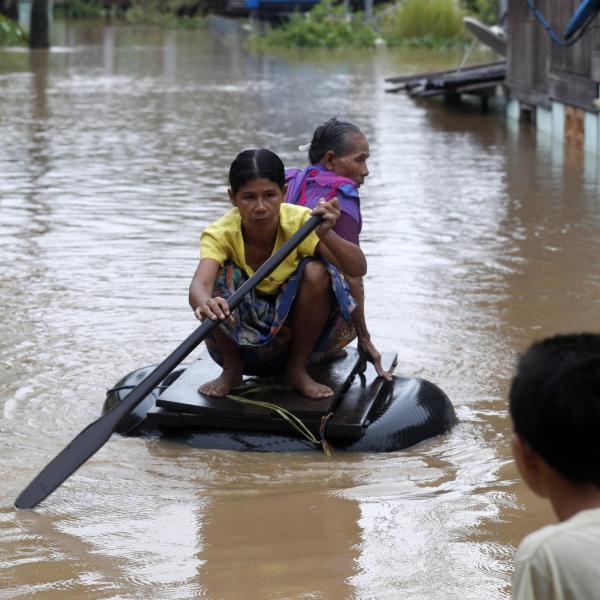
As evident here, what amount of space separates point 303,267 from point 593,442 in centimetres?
281

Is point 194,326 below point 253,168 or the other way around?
below

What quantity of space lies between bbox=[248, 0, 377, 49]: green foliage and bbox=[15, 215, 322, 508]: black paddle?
96.1 ft

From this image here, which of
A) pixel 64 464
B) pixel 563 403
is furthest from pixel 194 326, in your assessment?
pixel 563 403

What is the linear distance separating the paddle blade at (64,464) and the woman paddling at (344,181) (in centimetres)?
110

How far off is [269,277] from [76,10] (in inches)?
2103

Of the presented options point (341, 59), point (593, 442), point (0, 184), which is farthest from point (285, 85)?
point (593, 442)

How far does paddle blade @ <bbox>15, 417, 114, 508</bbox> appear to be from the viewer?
3871mm

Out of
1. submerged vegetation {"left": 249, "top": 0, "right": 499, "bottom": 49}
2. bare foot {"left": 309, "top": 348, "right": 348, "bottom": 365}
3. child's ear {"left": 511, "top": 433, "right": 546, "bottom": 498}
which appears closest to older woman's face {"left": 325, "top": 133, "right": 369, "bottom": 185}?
bare foot {"left": 309, "top": 348, "right": 348, "bottom": 365}

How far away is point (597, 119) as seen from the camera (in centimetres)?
1220

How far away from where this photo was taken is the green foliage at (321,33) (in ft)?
108

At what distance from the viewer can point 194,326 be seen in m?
6.11

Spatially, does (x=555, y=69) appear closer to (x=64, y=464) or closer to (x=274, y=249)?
(x=274, y=249)

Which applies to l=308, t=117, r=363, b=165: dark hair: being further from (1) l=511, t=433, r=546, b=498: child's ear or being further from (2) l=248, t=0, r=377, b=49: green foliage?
(2) l=248, t=0, r=377, b=49: green foliage

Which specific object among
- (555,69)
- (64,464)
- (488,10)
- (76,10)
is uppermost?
(76,10)
